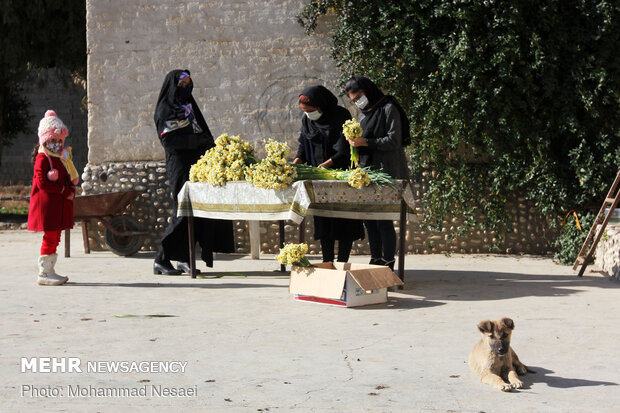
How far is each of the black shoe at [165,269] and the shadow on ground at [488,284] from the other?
2407 mm

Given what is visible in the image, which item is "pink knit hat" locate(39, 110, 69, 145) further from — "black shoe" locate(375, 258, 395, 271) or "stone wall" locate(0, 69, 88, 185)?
"stone wall" locate(0, 69, 88, 185)

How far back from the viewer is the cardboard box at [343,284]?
6527mm

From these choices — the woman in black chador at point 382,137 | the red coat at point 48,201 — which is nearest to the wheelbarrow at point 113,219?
the red coat at point 48,201

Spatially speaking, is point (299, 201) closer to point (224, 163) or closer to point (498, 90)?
point (224, 163)

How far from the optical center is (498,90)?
940cm

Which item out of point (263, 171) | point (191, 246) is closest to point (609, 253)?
point (263, 171)

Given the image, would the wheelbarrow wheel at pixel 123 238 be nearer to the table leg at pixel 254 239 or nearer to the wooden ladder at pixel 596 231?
the table leg at pixel 254 239

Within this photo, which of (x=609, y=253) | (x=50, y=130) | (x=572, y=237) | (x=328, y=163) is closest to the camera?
(x=50, y=130)

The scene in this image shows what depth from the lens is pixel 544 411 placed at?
3.93 meters

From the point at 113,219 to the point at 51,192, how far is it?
9.96 feet

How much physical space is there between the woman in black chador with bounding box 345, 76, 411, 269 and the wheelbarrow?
3.93 meters

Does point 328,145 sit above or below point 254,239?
above

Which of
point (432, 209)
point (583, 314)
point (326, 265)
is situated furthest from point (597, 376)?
point (432, 209)

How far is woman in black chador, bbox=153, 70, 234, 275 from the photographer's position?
8398 mm
